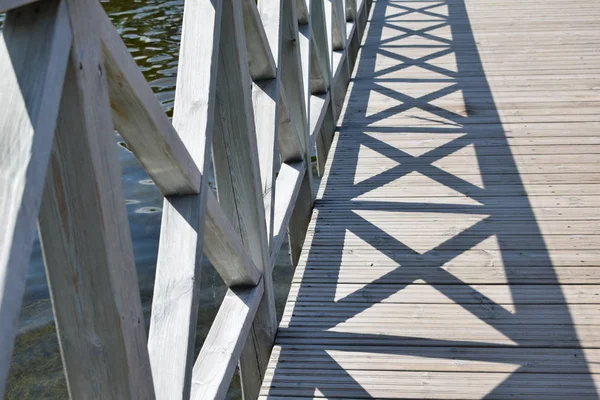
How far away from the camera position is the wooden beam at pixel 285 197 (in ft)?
8.39

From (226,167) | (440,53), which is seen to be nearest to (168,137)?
(226,167)

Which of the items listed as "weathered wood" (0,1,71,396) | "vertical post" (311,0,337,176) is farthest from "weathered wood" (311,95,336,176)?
"weathered wood" (0,1,71,396)

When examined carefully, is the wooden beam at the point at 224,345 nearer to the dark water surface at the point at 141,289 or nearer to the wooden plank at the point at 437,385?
the wooden plank at the point at 437,385

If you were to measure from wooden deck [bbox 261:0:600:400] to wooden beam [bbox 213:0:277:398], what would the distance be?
26 cm

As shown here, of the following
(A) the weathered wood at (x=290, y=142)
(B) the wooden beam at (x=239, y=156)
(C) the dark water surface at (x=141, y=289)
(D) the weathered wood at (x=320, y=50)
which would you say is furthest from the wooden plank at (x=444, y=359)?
(D) the weathered wood at (x=320, y=50)

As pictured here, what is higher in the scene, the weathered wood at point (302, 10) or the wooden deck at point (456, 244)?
the weathered wood at point (302, 10)

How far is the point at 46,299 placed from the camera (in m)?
4.20

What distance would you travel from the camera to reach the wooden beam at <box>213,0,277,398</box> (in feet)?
6.57

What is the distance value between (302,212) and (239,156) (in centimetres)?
107

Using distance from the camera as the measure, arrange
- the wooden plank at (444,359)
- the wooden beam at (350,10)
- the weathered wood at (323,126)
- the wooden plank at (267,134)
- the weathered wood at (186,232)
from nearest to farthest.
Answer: the weathered wood at (186,232) → the wooden plank at (444,359) → the wooden plank at (267,134) → the weathered wood at (323,126) → the wooden beam at (350,10)

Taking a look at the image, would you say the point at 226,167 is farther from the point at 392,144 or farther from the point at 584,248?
the point at 392,144

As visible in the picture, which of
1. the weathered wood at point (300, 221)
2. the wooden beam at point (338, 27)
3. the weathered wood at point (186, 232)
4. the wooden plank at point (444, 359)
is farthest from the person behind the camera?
Answer: the wooden beam at point (338, 27)

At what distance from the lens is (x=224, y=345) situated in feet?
6.36

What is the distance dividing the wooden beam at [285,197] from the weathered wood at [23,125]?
146cm
